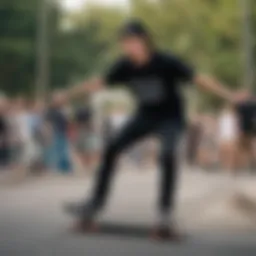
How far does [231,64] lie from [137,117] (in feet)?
102

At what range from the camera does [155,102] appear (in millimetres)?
7379

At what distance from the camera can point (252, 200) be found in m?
9.51

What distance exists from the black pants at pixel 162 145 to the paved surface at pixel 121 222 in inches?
14.1

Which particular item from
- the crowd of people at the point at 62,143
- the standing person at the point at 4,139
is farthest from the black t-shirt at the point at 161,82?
the standing person at the point at 4,139

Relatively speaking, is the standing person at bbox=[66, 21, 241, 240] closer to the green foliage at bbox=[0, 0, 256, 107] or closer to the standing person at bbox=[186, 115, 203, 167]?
the standing person at bbox=[186, 115, 203, 167]

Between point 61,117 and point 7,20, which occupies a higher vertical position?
point 7,20

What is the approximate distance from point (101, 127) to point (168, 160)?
20.5 meters

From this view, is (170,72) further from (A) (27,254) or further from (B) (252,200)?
(B) (252,200)

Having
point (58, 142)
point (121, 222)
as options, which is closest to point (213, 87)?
point (121, 222)

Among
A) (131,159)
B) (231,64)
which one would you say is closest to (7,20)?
(231,64)

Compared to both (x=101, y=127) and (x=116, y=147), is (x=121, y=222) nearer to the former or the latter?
(x=116, y=147)

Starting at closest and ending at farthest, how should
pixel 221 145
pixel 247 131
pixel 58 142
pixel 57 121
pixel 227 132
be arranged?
1. pixel 247 131
2. pixel 57 121
3. pixel 58 142
4. pixel 227 132
5. pixel 221 145

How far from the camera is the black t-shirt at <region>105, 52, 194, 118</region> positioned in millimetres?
7320

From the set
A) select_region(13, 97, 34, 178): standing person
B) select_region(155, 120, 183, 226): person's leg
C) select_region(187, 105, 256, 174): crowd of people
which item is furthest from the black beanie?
select_region(13, 97, 34, 178): standing person
